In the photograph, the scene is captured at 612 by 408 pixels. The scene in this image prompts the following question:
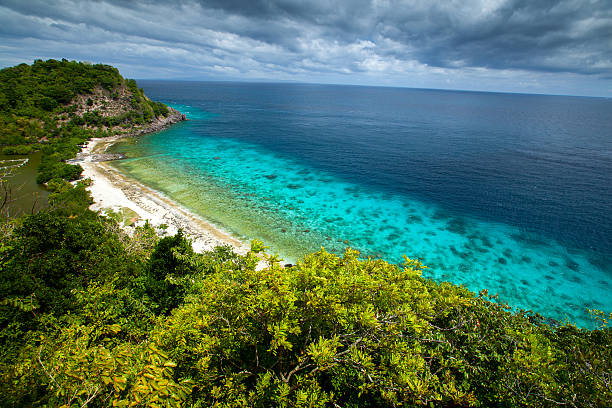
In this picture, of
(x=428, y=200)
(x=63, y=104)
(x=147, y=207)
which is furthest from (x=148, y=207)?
(x=63, y=104)

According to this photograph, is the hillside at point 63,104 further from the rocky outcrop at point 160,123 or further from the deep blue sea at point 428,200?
the deep blue sea at point 428,200

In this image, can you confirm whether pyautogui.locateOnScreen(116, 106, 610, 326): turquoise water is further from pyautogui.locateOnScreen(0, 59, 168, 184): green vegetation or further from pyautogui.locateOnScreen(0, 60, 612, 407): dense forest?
pyautogui.locateOnScreen(0, 59, 168, 184): green vegetation

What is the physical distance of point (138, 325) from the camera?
45.0ft

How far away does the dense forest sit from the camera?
6.70 metres

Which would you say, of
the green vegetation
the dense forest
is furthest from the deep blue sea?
the dense forest

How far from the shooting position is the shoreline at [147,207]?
30.3m

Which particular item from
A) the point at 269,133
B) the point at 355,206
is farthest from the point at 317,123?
the point at 355,206

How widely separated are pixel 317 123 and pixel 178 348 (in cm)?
10678

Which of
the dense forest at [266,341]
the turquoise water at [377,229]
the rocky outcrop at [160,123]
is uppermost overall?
the rocky outcrop at [160,123]

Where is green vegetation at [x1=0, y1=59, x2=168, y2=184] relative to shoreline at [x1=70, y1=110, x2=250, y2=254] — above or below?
above

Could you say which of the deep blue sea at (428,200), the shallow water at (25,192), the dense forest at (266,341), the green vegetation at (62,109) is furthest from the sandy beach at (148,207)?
the dense forest at (266,341)

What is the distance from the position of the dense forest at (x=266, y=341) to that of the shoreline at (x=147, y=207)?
41.1 feet

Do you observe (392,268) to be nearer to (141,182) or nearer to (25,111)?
(141,182)

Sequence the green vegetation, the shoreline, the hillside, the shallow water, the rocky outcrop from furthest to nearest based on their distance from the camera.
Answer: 1. the rocky outcrop
2. the hillside
3. the green vegetation
4. the shallow water
5. the shoreline
